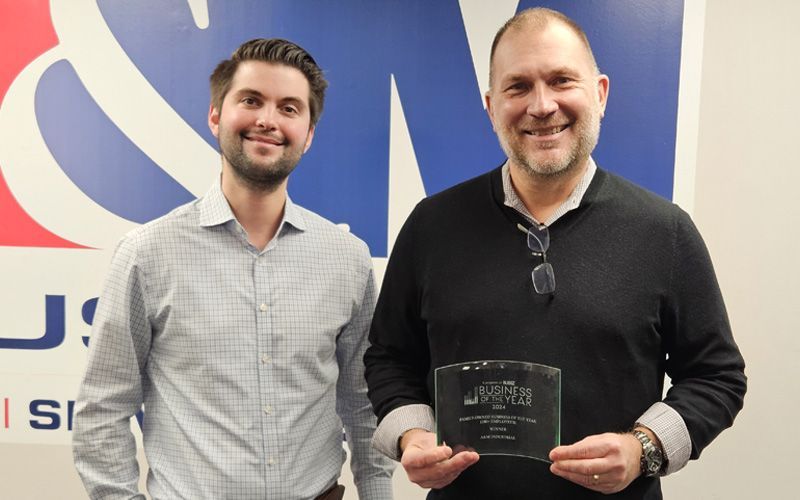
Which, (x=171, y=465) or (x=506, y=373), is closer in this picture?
(x=506, y=373)

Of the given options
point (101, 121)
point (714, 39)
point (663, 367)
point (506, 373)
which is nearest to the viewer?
point (506, 373)

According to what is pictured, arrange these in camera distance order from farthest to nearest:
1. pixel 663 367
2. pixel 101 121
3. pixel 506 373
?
1. pixel 101 121
2. pixel 663 367
3. pixel 506 373

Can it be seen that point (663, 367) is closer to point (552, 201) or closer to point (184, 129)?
point (552, 201)

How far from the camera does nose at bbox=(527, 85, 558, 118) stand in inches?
59.9

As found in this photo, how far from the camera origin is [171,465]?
68.2 inches

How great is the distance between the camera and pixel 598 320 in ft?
4.78

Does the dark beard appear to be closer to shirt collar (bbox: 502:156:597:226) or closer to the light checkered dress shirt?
the light checkered dress shirt

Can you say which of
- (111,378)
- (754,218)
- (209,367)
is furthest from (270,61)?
(754,218)

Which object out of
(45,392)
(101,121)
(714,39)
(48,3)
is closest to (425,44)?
(714,39)

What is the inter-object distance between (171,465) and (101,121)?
1.70 m

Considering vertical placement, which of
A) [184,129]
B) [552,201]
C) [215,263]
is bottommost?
[215,263]

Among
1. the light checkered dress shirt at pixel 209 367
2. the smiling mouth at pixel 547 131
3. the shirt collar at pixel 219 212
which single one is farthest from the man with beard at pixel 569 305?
the shirt collar at pixel 219 212

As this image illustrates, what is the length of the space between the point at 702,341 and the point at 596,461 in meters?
0.38

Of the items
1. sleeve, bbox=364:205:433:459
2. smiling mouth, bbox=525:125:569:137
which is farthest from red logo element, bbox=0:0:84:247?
smiling mouth, bbox=525:125:569:137
